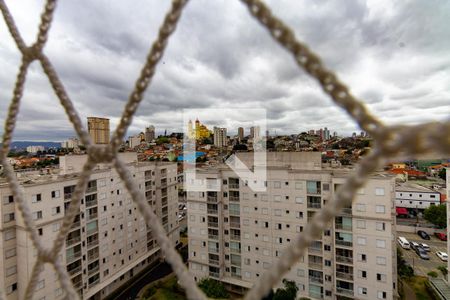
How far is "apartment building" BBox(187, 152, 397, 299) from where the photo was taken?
499 centimetres

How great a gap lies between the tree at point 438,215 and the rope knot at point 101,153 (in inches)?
529

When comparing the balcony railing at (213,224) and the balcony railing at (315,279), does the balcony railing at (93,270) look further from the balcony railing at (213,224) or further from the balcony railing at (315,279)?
the balcony railing at (315,279)

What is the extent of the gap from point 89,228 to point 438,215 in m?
13.5

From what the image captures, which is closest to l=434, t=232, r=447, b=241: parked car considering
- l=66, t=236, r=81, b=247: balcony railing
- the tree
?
the tree

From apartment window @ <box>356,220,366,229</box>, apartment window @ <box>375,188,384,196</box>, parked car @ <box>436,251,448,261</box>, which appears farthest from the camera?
parked car @ <box>436,251,448,261</box>

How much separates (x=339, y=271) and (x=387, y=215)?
6.01 feet

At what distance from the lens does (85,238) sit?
6203 mm

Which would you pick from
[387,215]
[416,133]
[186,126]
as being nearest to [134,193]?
[416,133]

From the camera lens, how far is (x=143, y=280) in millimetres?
7582

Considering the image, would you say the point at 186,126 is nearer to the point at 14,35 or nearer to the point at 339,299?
the point at 14,35

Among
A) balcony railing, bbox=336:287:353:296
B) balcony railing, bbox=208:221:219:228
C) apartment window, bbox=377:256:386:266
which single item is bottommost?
balcony railing, bbox=336:287:353:296

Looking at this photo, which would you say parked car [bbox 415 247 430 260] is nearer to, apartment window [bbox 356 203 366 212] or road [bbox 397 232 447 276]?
road [bbox 397 232 447 276]

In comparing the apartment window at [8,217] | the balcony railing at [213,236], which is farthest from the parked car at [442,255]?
the apartment window at [8,217]

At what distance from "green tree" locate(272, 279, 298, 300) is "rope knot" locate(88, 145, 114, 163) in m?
6.11
